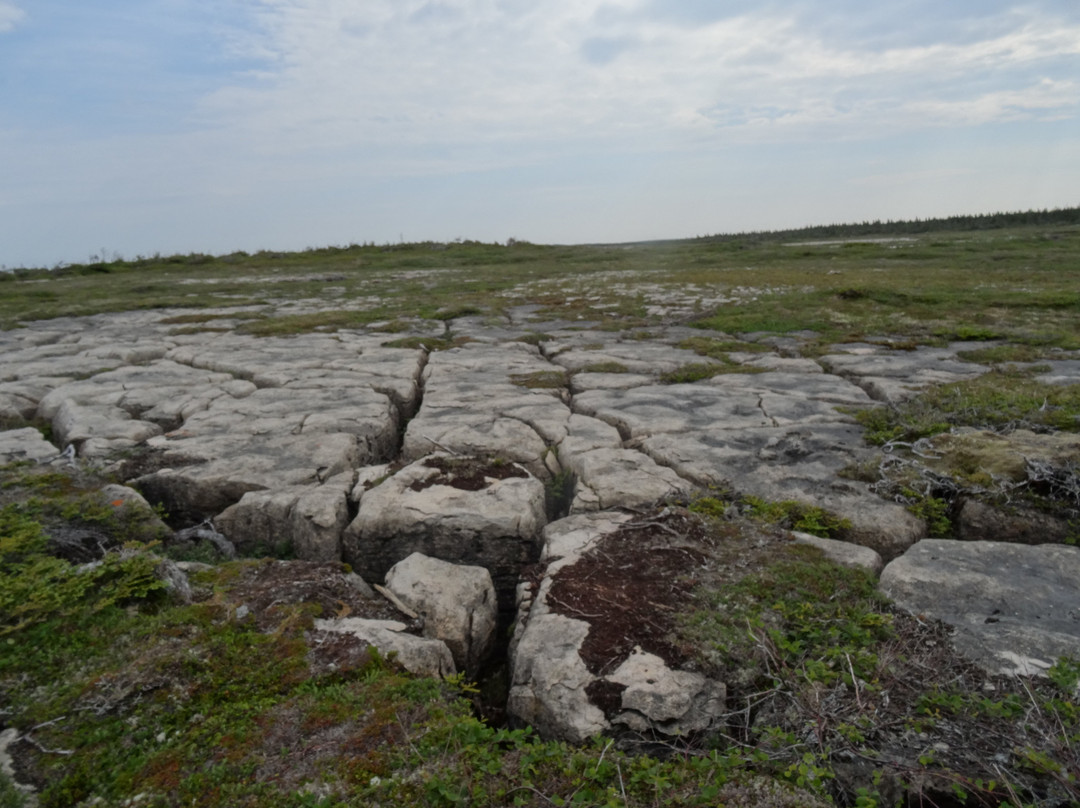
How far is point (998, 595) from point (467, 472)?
2699 millimetres

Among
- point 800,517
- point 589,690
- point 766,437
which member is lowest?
point 589,690

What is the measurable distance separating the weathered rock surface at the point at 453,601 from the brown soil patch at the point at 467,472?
0.66 meters

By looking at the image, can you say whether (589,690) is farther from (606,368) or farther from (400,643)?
(606,368)

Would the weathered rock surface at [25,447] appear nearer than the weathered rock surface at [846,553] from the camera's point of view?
No

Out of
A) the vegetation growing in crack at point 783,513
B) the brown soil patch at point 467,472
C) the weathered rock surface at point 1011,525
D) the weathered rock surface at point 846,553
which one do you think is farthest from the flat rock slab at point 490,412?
the weathered rock surface at point 1011,525

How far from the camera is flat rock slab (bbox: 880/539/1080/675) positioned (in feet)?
7.81

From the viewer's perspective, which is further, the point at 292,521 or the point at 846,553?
the point at 292,521

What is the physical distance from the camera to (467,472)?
4.01 metres

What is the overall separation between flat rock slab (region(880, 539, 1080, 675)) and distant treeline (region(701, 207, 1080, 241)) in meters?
39.9

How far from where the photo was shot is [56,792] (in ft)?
6.19

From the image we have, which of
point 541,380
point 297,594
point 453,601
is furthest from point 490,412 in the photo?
point 297,594

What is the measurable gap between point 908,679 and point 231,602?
260 cm

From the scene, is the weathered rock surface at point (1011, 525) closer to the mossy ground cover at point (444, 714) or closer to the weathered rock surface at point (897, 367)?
the mossy ground cover at point (444, 714)

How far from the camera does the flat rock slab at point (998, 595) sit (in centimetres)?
238
